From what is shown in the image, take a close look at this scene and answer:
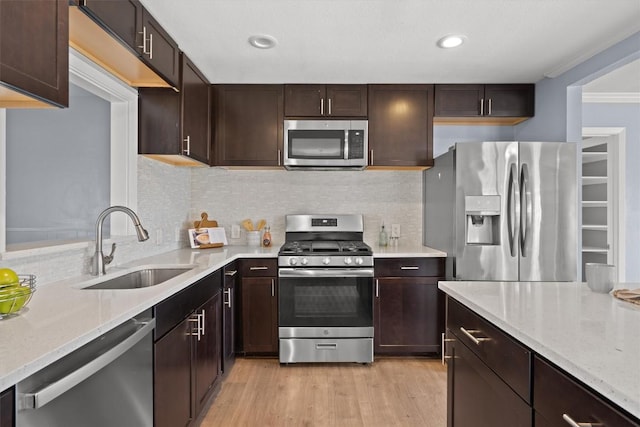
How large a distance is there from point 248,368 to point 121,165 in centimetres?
177

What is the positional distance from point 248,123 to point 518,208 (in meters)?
2.28

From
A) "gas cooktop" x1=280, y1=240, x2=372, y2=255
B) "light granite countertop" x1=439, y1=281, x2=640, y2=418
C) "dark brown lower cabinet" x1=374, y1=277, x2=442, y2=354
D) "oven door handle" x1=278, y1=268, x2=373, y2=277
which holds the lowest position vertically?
"dark brown lower cabinet" x1=374, y1=277, x2=442, y2=354

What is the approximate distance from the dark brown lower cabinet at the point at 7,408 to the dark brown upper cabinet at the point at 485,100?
3329 mm

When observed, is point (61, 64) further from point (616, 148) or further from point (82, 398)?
point (616, 148)

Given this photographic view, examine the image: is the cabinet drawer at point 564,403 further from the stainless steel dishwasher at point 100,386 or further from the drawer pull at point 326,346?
the drawer pull at point 326,346

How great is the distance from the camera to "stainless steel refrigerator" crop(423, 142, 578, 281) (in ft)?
9.35

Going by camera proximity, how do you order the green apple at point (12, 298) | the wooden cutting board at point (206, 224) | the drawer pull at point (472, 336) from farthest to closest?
the wooden cutting board at point (206, 224) → the drawer pull at point (472, 336) → the green apple at point (12, 298)

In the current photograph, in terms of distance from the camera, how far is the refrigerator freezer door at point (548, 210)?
9.35ft

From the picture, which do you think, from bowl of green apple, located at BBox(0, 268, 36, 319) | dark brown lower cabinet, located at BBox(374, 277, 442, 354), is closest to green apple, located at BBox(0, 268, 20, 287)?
bowl of green apple, located at BBox(0, 268, 36, 319)

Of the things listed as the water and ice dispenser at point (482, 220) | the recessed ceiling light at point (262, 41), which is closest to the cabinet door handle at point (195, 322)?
the recessed ceiling light at point (262, 41)

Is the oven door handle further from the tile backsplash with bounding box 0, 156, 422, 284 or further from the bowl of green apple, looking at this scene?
the bowl of green apple

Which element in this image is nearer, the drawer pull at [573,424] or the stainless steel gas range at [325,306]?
the drawer pull at [573,424]

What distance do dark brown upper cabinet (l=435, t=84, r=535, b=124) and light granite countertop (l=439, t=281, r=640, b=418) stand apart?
2.12 meters

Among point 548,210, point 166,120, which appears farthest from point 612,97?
point 166,120
